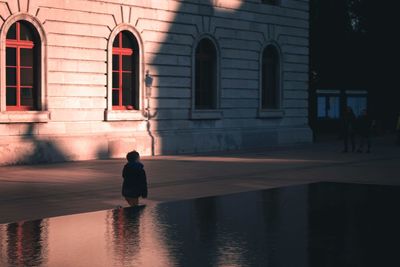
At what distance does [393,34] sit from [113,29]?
2496 centimetres

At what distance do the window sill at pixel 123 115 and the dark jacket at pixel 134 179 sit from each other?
13.9m

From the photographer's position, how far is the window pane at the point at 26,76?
986 inches

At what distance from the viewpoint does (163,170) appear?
73.4 feet

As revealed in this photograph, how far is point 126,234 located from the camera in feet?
37.4

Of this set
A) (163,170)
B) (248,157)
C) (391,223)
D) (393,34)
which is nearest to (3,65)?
(163,170)

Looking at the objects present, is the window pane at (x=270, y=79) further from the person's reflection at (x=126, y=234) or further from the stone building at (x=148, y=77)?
the person's reflection at (x=126, y=234)

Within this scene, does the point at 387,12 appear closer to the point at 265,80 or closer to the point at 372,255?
the point at 265,80

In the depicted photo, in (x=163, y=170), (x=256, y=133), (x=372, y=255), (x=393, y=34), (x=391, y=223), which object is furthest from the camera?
(x=393, y=34)

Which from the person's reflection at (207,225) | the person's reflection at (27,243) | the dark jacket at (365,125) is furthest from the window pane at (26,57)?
the person's reflection at (27,243)

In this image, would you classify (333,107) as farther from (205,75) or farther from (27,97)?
(27,97)

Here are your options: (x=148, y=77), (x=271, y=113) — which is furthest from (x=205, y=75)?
(x=271, y=113)

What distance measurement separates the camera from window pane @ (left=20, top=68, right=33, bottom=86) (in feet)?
82.2

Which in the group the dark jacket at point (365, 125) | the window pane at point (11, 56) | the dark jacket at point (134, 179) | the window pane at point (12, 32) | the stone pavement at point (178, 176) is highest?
the window pane at point (12, 32)

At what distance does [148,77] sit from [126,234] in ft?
56.9
